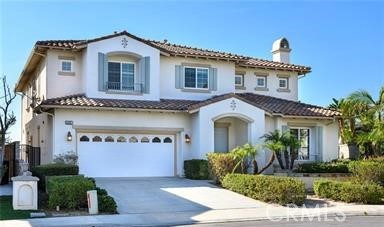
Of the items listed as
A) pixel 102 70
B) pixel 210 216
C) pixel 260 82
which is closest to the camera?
pixel 210 216

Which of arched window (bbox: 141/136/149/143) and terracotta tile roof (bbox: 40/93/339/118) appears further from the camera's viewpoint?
arched window (bbox: 141/136/149/143)

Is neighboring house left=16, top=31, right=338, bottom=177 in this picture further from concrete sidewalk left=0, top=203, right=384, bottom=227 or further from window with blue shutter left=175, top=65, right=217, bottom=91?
concrete sidewalk left=0, top=203, right=384, bottom=227

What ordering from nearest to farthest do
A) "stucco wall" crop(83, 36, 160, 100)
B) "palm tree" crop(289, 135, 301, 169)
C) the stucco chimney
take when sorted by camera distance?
"palm tree" crop(289, 135, 301, 169) → "stucco wall" crop(83, 36, 160, 100) → the stucco chimney

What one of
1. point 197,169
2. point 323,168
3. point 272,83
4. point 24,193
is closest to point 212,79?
point 272,83

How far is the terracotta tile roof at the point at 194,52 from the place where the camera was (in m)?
24.4

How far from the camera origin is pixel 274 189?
18.8 m

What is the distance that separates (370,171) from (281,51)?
12397 mm

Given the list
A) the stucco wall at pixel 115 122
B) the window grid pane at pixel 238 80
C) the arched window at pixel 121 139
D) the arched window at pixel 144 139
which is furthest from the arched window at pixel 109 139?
the window grid pane at pixel 238 80

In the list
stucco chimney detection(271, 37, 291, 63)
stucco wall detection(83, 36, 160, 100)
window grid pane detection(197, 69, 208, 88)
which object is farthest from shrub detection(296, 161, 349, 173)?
stucco chimney detection(271, 37, 291, 63)

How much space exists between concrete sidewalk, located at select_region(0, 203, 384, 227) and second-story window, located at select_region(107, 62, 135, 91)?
10123 millimetres

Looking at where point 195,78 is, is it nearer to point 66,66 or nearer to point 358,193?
point 66,66

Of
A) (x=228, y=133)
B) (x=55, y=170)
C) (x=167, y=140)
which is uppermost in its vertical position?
(x=228, y=133)

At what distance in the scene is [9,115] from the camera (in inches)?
793

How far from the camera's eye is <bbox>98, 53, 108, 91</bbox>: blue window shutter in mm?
24500
